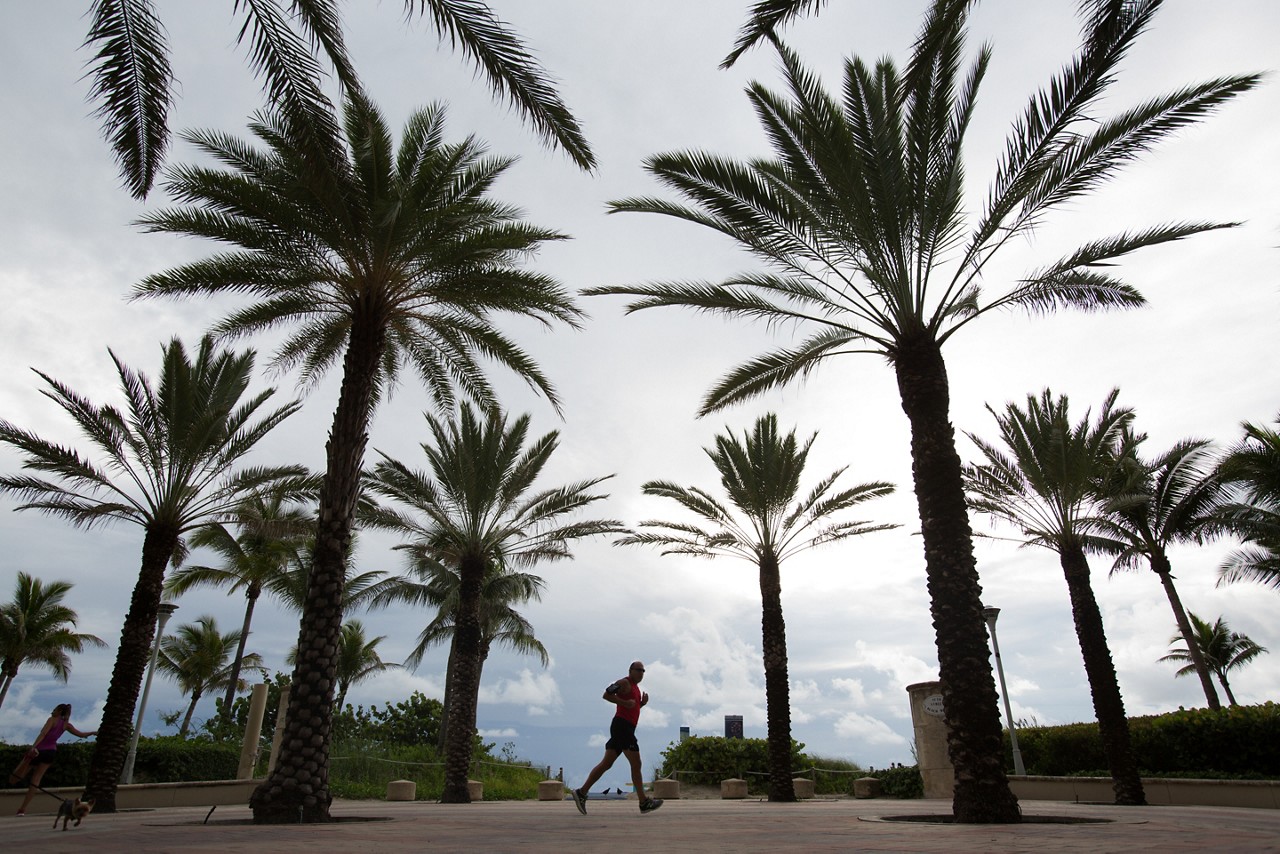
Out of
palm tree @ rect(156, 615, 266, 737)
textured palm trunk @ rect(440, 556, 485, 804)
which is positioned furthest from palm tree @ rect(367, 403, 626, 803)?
palm tree @ rect(156, 615, 266, 737)

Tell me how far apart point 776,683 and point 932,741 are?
4.09m

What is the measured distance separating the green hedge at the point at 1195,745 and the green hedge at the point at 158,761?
75.7 ft

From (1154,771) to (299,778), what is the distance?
1809 cm

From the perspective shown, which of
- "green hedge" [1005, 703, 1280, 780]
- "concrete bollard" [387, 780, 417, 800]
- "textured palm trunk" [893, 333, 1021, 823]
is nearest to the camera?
"textured palm trunk" [893, 333, 1021, 823]

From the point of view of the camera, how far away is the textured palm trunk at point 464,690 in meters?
16.8

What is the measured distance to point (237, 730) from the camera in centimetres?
3089

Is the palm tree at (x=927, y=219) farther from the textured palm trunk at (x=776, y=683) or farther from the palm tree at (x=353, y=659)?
the palm tree at (x=353, y=659)

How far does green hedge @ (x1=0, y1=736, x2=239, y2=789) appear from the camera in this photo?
17.6 metres

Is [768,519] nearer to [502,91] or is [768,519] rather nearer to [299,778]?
[299,778]

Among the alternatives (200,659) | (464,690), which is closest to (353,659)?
(200,659)

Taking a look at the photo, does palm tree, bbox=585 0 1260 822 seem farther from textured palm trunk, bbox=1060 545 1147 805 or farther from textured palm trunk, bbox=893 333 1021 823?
textured palm trunk, bbox=1060 545 1147 805

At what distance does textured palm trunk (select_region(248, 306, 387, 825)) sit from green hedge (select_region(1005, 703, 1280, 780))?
16420 millimetres

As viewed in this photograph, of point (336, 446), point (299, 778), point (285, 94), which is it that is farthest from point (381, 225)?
point (299, 778)

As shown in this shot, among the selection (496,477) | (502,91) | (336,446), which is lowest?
(336,446)
